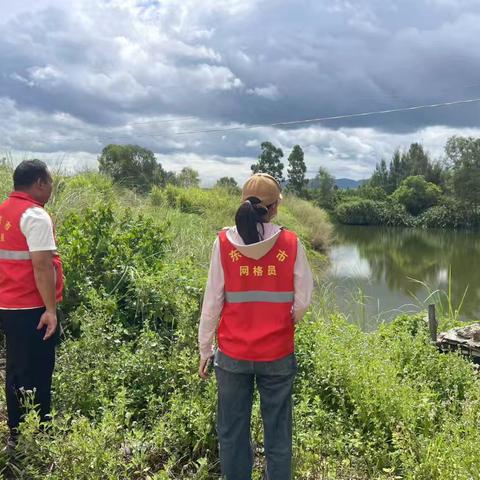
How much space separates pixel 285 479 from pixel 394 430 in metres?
0.92

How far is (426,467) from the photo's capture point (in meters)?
2.27

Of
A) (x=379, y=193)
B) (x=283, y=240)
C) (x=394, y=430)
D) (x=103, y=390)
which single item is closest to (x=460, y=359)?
(x=394, y=430)

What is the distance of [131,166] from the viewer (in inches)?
456

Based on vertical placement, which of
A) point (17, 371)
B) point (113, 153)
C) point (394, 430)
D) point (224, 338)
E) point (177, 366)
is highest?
point (113, 153)

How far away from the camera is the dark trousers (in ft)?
8.27

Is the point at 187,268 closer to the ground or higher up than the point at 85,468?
higher up

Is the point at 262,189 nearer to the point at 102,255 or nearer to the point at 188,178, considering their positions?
the point at 102,255

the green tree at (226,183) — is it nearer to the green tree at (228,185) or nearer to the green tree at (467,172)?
the green tree at (228,185)

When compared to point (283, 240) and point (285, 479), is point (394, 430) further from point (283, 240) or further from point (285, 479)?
point (283, 240)

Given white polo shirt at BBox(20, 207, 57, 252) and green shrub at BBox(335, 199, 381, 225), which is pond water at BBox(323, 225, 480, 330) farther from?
green shrub at BBox(335, 199, 381, 225)

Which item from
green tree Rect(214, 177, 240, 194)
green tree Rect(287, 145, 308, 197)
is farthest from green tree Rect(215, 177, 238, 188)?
green tree Rect(287, 145, 308, 197)

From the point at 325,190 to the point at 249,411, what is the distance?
156 feet

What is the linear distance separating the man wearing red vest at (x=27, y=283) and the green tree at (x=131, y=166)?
7.14m

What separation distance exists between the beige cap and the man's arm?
112 cm
